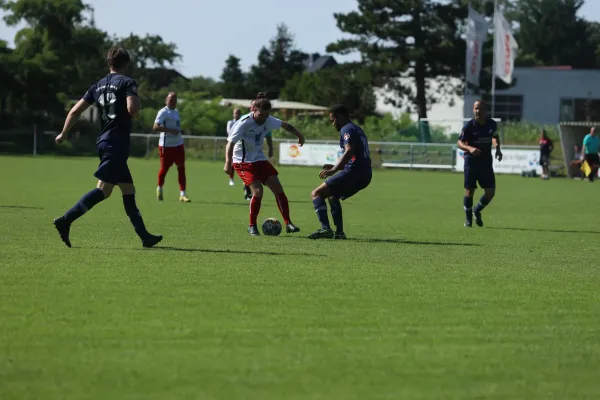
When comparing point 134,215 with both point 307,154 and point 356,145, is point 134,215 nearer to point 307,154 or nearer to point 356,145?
point 356,145

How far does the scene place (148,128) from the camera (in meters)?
68.2

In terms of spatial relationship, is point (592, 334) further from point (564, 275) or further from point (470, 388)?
point (564, 275)

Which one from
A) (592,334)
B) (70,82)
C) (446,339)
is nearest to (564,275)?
(592,334)

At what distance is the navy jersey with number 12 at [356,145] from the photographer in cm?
1355

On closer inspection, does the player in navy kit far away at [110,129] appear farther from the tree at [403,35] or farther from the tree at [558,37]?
the tree at [558,37]

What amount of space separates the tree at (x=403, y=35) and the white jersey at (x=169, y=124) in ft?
162

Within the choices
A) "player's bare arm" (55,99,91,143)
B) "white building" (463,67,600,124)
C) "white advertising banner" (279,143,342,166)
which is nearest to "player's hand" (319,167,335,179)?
"player's bare arm" (55,99,91,143)

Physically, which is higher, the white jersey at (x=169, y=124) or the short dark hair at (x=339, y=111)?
the short dark hair at (x=339, y=111)

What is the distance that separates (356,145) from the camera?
1362 cm

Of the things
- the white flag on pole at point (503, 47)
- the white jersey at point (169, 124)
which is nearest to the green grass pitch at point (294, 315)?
the white jersey at point (169, 124)

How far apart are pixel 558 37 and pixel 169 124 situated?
109 m

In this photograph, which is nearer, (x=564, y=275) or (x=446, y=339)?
(x=446, y=339)

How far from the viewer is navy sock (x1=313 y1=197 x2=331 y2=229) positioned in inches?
536

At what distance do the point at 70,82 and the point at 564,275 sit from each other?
65.0m
